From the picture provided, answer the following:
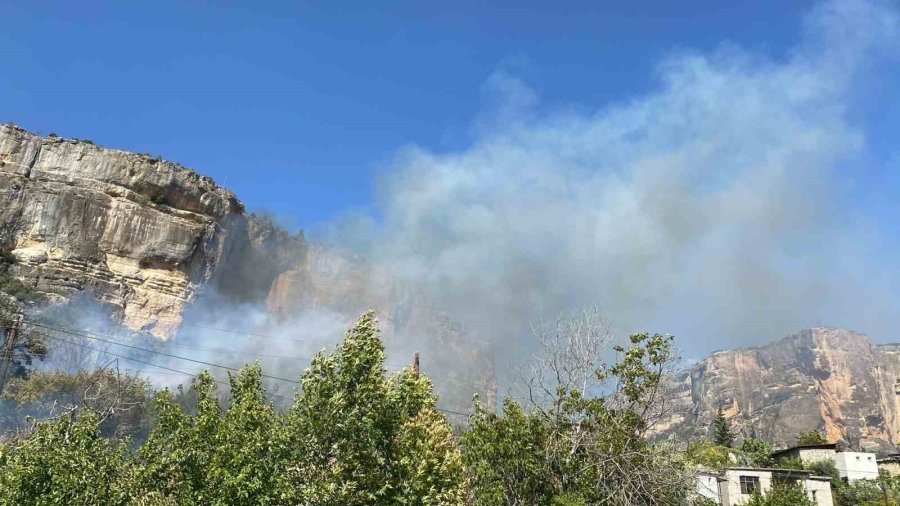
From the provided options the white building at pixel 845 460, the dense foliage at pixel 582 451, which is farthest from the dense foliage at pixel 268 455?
the white building at pixel 845 460

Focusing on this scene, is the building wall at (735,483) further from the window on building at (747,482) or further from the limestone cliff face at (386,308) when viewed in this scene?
the limestone cliff face at (386,308)

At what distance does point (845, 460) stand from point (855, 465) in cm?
93

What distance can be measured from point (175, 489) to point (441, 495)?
554 cm

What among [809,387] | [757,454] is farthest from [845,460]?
[809,387]

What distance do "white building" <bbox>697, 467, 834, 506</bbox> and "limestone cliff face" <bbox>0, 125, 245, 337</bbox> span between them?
5865 cm

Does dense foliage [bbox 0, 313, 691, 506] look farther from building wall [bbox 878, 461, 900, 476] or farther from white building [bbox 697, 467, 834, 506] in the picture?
building wall [bbox 878, 461, 900, 476]

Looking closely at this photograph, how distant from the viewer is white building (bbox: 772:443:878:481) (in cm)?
5347

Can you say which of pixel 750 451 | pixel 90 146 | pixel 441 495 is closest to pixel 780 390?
pixel 750 451

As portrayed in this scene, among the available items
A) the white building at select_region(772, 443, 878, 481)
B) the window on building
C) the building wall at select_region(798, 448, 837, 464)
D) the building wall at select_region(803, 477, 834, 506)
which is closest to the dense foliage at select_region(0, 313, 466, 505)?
the window on building

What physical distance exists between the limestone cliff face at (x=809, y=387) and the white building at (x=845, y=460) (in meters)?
81.2

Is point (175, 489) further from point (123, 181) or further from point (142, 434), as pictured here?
point (123, 181)

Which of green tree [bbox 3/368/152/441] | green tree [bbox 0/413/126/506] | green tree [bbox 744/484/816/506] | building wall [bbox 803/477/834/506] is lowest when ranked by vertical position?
green tree [bbox 0/413/126/506]

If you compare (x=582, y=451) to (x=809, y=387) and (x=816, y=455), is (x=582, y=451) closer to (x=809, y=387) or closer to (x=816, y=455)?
(x=816, y=455)

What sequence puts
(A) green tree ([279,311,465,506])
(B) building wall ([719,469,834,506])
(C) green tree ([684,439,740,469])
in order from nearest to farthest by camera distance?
(A) green tree ([279,311,465,506]) → (C) green tree ([684,439,740,469]) → (B) building wall ([719,469,834,506])
